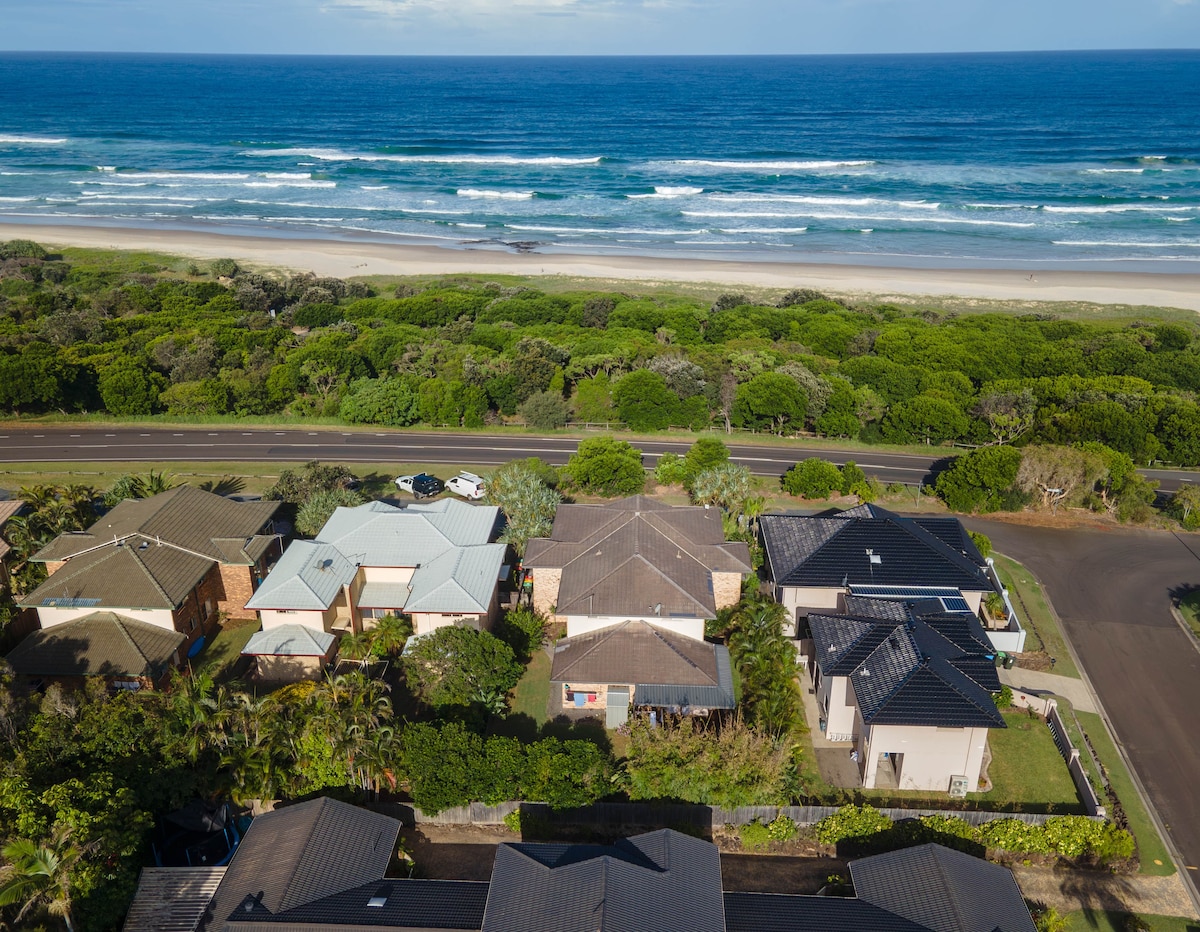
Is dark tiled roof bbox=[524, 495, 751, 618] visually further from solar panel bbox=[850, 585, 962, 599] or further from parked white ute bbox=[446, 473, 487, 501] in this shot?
parked white ute bbox=[446, 473, 487, 501]

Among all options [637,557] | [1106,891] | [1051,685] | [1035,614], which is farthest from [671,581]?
[1035,614]

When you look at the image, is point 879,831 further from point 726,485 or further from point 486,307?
point 486,307

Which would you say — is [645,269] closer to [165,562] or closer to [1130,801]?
[165,562]

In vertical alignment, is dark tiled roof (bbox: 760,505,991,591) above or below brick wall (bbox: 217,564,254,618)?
above

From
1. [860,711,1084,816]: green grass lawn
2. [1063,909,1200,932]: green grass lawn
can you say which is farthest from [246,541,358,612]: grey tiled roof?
[1063,909,1200,932]: green grass lawn

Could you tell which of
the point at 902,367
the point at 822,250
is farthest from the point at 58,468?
the point at 822,250
